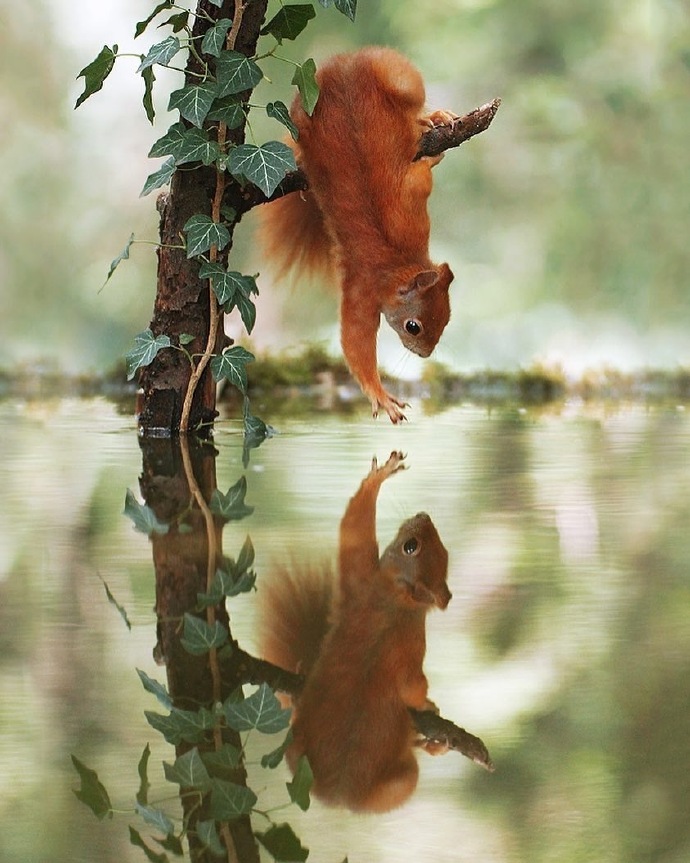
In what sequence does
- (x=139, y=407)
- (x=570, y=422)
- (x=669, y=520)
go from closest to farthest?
(x=669, y=520) < (x=139, y=407) < (x=570, y=422)

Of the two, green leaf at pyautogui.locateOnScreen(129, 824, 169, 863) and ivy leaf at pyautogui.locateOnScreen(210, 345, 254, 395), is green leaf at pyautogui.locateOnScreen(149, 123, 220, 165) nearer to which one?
ivy leaf at pyautogui.locateOnScreen(210, 345, 254, 395)

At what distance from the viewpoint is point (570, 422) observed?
3.56 metres

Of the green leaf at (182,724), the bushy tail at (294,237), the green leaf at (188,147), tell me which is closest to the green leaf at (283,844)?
the green leaf at (182,724)

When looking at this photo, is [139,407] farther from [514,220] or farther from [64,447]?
[514,220]

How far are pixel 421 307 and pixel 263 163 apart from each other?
634 mm

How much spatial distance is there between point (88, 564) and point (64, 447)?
1.38 meters

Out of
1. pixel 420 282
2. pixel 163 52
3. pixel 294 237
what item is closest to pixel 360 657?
pixel 163 52

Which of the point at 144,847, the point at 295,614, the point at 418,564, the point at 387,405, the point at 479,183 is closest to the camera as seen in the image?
the point at 144,847

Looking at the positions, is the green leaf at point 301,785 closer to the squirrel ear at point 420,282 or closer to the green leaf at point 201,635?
the green leaf at point 201,635

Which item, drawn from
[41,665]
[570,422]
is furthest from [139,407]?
[41,665]

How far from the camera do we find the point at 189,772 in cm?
80

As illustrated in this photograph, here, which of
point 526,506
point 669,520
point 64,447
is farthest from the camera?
point 64,447

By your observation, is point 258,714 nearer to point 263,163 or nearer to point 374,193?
point 263,163

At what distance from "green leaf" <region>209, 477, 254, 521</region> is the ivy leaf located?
0.65m
